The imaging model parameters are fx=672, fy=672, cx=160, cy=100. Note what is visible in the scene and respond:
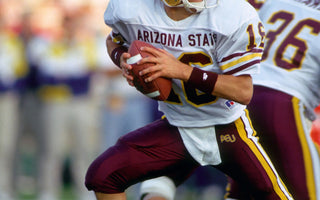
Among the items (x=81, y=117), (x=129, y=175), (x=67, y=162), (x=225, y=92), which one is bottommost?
(x=67, y=162)

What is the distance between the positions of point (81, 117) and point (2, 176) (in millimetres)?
1048

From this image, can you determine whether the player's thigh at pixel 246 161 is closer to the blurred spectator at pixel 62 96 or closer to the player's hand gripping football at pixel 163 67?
the player's hand gripping football at pixel 163 67

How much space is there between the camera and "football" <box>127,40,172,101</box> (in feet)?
10.1

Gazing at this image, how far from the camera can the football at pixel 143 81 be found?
3.09 meters

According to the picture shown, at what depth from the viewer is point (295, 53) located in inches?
150

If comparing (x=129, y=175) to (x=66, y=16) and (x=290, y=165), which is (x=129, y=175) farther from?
(x=66, y=16)

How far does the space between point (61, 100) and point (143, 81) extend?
4.10 m

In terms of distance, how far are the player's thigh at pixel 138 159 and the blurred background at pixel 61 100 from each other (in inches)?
130

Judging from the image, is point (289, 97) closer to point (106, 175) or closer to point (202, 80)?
point (202, 80)

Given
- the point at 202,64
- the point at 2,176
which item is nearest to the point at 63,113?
the point at 2,176

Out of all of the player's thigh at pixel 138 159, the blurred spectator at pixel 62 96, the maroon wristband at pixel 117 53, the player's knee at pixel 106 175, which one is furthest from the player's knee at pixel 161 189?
the blurred spectator at pixel 62 96

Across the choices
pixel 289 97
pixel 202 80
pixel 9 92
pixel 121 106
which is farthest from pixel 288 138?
pixel 9 92

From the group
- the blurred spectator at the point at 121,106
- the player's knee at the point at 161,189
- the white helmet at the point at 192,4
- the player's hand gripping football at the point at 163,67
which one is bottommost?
the blurred spectator at the point at 121,106

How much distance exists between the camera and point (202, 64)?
3.23m
